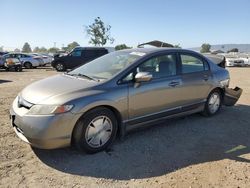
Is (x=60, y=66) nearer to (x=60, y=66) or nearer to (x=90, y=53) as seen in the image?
(x=60, y=66)

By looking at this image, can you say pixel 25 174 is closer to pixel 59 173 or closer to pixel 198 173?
pixel 59 173

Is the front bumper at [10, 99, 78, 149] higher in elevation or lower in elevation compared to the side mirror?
lower

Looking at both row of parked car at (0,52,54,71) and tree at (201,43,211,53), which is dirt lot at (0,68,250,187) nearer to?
row of parked car at (0,52,54,71)

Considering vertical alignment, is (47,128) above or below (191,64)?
below

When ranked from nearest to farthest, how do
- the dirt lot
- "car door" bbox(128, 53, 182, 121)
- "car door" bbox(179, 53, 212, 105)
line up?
the dirt lot
"car door" bbox(128, 53, 182, 121)
"car door" bbox(179, 53, 212, 105)

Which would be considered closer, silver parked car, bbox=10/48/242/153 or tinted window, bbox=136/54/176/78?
silver parked car, bbox=10/48/242/153

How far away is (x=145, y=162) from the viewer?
13.3ft

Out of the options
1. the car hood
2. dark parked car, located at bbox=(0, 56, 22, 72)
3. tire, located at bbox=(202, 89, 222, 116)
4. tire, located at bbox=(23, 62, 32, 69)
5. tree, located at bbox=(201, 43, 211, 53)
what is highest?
the car hood

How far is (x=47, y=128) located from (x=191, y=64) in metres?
3.35

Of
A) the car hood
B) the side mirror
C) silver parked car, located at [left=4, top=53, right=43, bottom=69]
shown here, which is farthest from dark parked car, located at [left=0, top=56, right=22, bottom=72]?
the side mirror

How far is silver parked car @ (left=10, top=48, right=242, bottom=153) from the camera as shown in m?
3.89

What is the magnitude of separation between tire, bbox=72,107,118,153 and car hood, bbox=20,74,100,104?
17.0 inches

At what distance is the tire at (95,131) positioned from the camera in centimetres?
408

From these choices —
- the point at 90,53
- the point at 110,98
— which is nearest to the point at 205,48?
the point at 90,53
